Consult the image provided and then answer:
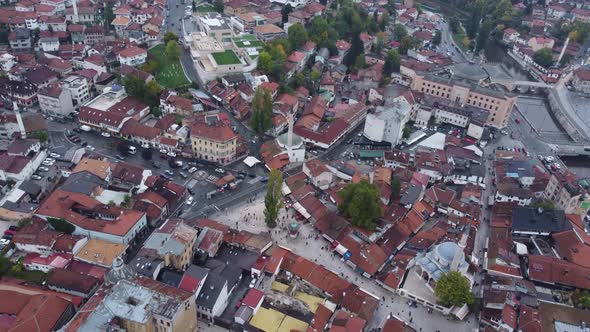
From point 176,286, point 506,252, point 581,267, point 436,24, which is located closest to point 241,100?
point 176,286

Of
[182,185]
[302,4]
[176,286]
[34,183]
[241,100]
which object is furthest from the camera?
[302,4]

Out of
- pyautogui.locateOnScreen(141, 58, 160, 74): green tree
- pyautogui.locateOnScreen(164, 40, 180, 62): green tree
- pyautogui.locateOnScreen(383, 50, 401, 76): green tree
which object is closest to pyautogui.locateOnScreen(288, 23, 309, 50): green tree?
pyautogui.locateOnScreen(383, 50, 401, 76): green tree

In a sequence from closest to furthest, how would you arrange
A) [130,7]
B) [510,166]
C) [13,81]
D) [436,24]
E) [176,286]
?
1. [176,286]
2. [510,166]
3. [13,81]
4. [130,7]
5. [436,24]

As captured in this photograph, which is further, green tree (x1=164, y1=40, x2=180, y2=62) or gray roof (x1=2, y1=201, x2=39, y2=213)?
green tree (x1=164, y1=40, x2=180, y2=62)

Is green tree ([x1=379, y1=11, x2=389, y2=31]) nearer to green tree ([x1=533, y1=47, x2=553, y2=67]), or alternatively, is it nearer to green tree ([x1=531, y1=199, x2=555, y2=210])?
green tree ([x1=533, y1=47, x2=553, y2=67])

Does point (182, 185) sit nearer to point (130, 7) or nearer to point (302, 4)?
point (130, 7)
